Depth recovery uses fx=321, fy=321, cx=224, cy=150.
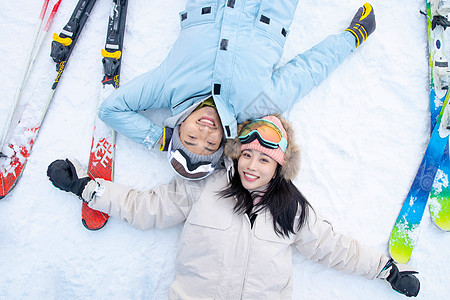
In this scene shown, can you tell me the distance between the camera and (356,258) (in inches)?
87.7

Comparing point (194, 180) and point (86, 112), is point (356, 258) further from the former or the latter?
point (86, 112)

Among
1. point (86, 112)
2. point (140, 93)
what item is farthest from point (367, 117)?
point (86, 112)

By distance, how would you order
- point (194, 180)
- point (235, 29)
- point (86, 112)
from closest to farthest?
point (235, 29) < point (194, 180) < point (86, 112)

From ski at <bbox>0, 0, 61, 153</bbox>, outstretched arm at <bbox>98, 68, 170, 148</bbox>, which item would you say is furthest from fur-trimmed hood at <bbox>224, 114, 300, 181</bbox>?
ski at <bbox>0, 0, 61, 153</bbox>

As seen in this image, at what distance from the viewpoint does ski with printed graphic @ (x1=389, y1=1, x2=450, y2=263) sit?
242 cm

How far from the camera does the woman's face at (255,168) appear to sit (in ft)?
6.61

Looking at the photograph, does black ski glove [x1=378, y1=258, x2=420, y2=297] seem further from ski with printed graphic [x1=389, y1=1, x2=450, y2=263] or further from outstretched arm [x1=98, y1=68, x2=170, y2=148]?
outstretched arm [x1=98, y1=68, x2=170, y2=148]

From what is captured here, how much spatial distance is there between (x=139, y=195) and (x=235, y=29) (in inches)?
50.4

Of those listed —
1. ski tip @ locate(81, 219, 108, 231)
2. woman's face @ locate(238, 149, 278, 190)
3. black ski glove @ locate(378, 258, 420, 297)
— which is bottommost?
ski tip @ locate(81, 219, 108, 231)

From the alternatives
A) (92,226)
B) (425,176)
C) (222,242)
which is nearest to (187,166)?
(222,242)

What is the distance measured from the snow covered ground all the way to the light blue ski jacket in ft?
0.95

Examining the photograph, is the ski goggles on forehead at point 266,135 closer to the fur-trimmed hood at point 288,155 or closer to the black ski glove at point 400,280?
the fur-trimmed hood at point 288,155

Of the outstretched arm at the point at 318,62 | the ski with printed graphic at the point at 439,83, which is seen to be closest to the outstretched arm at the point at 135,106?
the outstretched arm at the point at 318,62

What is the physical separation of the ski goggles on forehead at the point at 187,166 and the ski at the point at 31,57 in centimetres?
124
